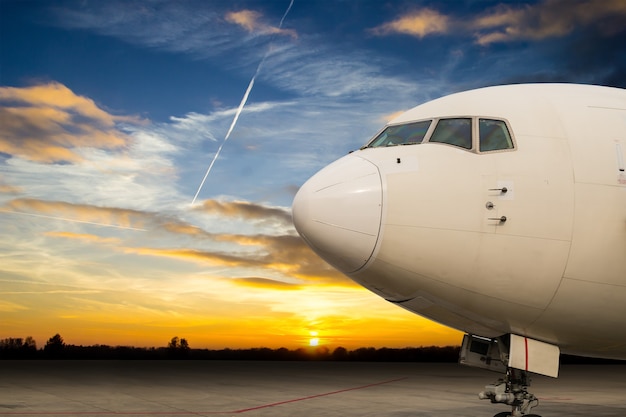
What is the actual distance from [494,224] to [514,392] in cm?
317

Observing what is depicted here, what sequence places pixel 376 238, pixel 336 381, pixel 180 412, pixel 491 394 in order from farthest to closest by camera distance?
1. pixel 336 381
2. pixel 180 412
3. pixel 491 394
4. pixel 376 238

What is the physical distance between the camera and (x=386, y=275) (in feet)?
30.6

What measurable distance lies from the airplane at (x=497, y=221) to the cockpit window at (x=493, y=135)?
17 millimetres

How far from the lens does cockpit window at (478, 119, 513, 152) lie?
977 centimetres

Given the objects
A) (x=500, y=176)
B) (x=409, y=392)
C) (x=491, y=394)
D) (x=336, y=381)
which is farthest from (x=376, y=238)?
(x=336, y=381)

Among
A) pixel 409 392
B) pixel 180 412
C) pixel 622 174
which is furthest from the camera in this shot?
pixel 409 392

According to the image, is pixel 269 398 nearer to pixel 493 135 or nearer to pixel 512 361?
pixel 512 361

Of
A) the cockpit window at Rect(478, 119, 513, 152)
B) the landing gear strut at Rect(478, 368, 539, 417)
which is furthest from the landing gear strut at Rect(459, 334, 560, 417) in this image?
the cockpit window at Rect(478, 119, 513, 152)

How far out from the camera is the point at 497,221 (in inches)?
361

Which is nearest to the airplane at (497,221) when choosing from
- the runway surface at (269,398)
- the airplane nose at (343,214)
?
the airplane nose at (343,214)

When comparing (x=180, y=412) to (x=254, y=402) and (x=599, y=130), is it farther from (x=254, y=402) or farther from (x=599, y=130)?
(x=599, y=130)

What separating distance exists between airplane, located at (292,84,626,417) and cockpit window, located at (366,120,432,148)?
0.04 meters

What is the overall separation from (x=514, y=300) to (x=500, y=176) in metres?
1.67

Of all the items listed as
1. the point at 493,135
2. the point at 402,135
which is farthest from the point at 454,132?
the point at 402,135
